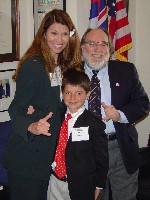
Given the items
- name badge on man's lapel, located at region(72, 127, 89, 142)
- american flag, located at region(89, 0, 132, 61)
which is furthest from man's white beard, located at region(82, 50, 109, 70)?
american flag, located at region(89, 0, 132, 61)

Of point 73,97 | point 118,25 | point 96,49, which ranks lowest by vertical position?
point 73,97

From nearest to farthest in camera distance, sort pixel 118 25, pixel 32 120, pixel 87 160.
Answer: pixel 32 120 < pixel 87 160 < pixel 118 25

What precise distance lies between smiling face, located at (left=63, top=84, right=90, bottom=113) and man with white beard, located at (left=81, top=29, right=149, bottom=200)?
0.22 m

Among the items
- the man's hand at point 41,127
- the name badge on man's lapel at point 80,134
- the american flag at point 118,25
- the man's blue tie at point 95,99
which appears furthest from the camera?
the american flag at point 118,25

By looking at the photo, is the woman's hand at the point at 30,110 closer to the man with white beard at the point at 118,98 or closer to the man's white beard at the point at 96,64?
the man with white beard at the point at 118,98

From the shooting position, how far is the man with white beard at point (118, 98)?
2332 millimetres

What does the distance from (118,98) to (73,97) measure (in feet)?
1.37

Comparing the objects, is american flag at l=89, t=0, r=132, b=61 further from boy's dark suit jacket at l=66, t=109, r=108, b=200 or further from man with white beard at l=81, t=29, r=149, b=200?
boy's dark suit jacket at l=66, t=109, r=108, b=200

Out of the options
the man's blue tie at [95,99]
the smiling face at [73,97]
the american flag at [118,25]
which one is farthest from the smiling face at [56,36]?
the american flag at [118,25]

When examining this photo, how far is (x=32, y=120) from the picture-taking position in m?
1.99

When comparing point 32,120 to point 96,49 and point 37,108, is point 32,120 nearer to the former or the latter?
point 37,108

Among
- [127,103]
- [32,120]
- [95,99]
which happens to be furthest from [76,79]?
[127,103]

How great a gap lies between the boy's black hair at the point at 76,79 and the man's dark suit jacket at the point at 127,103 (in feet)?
0.90

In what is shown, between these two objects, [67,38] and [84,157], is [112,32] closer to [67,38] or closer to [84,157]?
[67,38]
